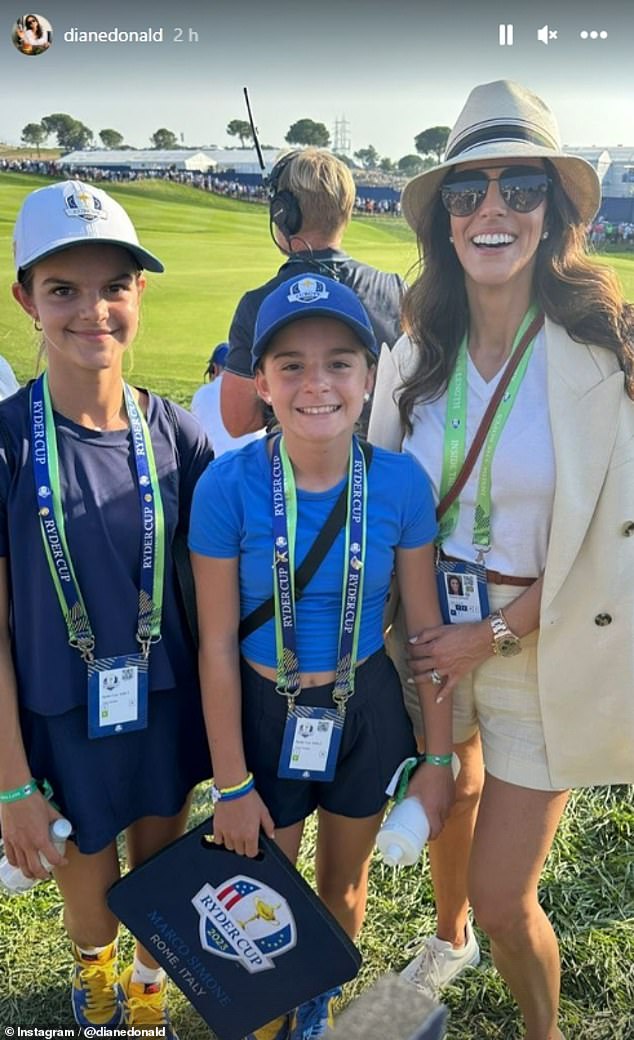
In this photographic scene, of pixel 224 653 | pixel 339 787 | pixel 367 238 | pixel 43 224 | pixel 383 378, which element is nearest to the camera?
pixel 43 224

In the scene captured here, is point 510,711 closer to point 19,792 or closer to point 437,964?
point 437,964

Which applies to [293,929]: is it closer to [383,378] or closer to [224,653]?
[224,653]

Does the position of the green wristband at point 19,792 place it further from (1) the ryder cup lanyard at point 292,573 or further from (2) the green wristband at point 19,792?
(1) the ryder cup lanyard at point 292,573

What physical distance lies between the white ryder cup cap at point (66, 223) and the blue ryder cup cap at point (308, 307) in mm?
328

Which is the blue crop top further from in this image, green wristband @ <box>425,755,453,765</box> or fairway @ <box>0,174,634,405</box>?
fairway @ <box>0,174,634,405</box>

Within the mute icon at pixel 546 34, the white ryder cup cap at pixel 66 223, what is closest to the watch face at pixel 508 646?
the white ryder cup cap at pixel 66 223

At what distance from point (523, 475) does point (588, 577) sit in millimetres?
296

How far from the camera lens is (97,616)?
5.85 ft

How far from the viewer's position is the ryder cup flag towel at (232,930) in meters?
1.87

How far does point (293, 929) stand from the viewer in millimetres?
1892

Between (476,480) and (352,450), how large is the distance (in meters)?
0.32

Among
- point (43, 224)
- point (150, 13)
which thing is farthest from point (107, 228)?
point (150, 13)
